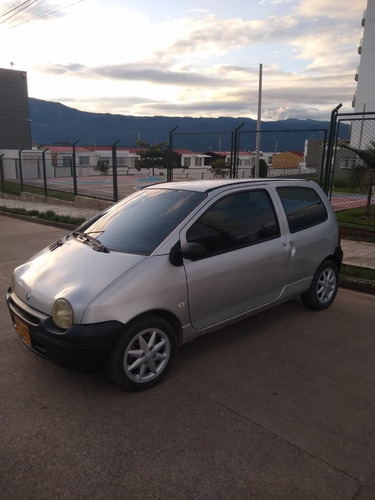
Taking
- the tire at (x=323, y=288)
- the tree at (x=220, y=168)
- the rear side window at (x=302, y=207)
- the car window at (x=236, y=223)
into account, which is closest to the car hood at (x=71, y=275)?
the car window at (x=236, y=223)

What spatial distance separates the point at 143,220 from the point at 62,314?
1224mm

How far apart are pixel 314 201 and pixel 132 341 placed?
2.86 meters

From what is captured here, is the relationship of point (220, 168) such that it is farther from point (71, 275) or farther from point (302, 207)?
point (71, 275)

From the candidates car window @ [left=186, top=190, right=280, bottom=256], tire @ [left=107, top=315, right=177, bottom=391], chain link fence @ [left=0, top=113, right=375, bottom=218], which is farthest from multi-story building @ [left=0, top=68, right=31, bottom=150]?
tire @ [left=107, top=315, right=177, bottom=391]

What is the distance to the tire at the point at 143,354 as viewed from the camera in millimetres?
2990

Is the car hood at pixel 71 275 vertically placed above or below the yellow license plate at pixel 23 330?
above

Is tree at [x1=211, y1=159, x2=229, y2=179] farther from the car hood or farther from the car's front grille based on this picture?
the car's front grille

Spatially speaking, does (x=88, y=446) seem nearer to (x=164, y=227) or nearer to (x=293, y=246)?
(x=164, y=227)

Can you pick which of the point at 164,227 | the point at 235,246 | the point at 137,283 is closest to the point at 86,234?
the point at 164,227

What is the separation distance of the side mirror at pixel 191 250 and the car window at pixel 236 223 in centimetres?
20

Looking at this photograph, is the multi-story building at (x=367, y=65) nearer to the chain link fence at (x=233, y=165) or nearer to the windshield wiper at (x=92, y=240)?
the chain link fence at (x=233, y=165)

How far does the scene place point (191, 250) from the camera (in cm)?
322

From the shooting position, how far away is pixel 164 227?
355cm

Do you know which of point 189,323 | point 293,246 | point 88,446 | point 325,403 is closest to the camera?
point 88,446
